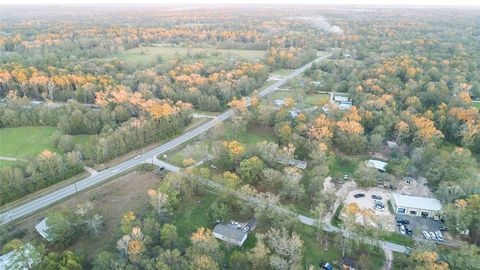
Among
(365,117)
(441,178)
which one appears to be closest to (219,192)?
(441,178)

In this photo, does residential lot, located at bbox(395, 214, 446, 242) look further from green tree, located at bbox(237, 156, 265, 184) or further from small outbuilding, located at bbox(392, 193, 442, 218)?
green tree, located at bbox(237, 156, 265, 184)

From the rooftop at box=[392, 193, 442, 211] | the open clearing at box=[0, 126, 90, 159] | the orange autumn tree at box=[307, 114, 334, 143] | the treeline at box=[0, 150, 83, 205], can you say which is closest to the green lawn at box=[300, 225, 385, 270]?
the rooftop at box=[392, 193, 442, 211]

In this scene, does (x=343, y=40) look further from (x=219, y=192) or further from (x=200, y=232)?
(x=200, y=232)

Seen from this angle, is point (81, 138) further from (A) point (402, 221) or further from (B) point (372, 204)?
(A) point (402, 221)

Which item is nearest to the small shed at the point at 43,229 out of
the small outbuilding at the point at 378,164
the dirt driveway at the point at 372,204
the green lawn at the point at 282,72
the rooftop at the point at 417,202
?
the dirt driveway at the point at 372,204

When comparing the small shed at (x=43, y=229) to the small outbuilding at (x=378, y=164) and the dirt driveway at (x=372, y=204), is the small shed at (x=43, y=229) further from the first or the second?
the small outbuilding at (x=378, y=164)

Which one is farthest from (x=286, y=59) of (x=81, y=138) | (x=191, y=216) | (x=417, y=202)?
(x=191, y=216)
